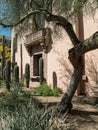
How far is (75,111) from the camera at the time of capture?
8562 mm

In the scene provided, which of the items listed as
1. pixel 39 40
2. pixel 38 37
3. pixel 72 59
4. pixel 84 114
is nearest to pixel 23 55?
pixel 39 40

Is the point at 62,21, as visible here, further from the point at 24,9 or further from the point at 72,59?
the point at 24,9

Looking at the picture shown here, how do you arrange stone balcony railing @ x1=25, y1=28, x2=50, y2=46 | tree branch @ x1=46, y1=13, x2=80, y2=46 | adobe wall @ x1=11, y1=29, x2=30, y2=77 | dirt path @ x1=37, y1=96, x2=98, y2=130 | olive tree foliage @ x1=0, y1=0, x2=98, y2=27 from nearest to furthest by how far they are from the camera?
dirt path @ x1=37, y1=96, x2=98, y2=130 → tree branch @ x1=46, y1=13, x2=80, y2=46 → olive tree foliage @ x1=0, y1=0, x2=98, y2=27 → stone balcony railing @ x1=25, y1=28, x2=50, y2=46 → adobe wall @ x1=11, y1=29, x2=30, y2=77

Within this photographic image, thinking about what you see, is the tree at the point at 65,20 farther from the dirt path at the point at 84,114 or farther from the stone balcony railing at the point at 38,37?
the stone balcony railing at the point at 38,37

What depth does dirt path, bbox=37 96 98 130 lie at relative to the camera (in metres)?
6.75

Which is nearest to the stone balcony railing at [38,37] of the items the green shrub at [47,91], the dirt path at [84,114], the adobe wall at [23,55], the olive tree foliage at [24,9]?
the adobe wall at [23,55]

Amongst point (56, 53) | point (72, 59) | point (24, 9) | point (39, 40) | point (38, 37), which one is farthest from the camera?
point (39, 40)

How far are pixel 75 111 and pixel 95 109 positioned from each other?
0.74 meters

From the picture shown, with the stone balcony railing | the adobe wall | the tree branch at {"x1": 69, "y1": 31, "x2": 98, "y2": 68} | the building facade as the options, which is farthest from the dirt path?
the adobe wall

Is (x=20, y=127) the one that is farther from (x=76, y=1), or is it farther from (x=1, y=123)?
(x=76, y=1)

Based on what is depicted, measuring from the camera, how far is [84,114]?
318 inches

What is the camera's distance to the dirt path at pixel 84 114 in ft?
22.1

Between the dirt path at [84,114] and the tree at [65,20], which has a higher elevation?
the tree at [65,20]

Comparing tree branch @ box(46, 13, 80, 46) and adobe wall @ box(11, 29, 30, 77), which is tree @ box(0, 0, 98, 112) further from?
adobe wall @ box(11, 29, 30, 77)
